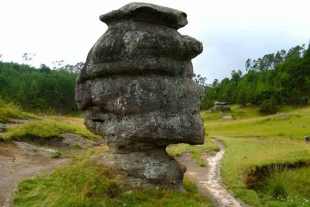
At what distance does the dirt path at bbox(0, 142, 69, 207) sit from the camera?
11.2 meters

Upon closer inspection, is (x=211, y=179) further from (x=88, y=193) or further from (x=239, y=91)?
(x=239, y=91)

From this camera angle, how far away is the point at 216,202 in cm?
1270

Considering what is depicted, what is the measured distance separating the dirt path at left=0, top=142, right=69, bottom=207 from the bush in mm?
56513

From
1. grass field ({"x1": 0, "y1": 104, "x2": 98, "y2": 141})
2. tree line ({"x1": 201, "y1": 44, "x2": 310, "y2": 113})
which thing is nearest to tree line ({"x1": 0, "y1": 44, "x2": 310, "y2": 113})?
tree line ({"x1": 201, "y1": 44, "x2": 310, "y2": 113})

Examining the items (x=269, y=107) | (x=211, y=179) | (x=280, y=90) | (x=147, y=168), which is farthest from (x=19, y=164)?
(x=280, y=90)

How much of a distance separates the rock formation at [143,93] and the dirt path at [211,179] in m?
1.71

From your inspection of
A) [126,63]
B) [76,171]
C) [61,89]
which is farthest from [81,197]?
[61,89]

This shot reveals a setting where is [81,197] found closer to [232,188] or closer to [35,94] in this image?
[232,188]

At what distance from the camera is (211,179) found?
638 inches

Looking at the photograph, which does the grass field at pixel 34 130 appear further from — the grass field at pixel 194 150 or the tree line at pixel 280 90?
the tree line at pixel 280 90

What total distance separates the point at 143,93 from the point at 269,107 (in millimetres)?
60060

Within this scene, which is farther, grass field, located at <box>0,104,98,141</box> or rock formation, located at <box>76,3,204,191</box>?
grass field, located at <box>0,104,98,141</box>

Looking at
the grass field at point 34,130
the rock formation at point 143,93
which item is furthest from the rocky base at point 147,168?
the grass field at point 34,130

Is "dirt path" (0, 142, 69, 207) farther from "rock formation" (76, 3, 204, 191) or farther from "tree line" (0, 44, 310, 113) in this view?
"tree line" (0, 44, 310, 113)
